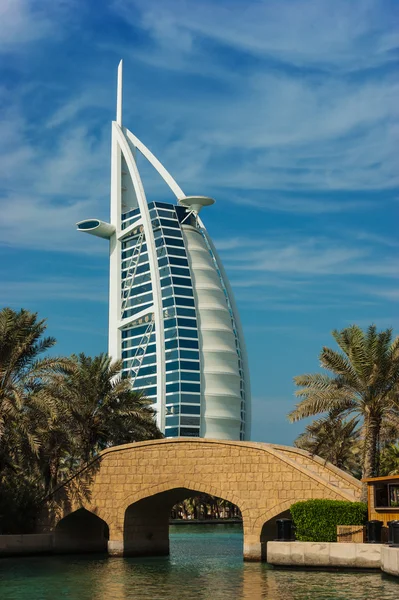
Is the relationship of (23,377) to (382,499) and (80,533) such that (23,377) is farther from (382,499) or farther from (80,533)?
(382,499)

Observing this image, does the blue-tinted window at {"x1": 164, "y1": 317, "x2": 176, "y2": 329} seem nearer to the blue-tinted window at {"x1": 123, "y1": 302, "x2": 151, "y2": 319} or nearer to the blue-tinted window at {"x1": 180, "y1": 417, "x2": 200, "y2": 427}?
the blue-tinted window at {"x1": 123, "y1": 302, "x2": 151, "y2": 319}

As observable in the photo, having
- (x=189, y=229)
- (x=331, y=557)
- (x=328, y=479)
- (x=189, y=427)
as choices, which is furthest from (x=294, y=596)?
(x=189, y=229)

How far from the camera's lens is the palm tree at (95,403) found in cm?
4353

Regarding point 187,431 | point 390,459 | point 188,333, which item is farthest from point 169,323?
point 390,459

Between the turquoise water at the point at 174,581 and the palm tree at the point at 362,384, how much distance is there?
258 inches

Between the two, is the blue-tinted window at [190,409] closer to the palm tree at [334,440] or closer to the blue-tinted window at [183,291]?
the blue-tinted window at [183,291]

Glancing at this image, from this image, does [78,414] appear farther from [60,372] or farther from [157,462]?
[157,462]

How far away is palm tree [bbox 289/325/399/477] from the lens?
35.0m

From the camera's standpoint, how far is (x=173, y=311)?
108438 mm

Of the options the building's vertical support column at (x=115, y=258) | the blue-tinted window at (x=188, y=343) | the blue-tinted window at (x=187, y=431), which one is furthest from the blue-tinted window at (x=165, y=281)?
the blue-tinted window at (x=187, y=431)

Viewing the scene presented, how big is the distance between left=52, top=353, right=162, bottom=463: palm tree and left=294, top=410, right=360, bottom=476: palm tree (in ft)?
31.7

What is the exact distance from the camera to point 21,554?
1575 inches

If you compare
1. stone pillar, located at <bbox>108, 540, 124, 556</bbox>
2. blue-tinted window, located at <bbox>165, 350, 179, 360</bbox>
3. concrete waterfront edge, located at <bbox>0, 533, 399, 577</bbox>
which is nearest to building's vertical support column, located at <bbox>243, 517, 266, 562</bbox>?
concrete waterfront edge, located at <bbox>0, 533, 399, 577</bbox>

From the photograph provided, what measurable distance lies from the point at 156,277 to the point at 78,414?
2510 inches
